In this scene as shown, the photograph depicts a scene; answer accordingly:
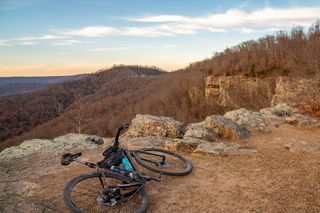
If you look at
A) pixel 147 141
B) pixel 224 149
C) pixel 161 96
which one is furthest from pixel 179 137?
pixel 161 96

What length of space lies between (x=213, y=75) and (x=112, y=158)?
38341 millimetres

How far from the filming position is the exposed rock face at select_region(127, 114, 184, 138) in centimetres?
829

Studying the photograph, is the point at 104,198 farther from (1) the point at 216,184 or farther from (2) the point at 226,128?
(2) the point at 226,128

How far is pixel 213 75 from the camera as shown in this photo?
137ft

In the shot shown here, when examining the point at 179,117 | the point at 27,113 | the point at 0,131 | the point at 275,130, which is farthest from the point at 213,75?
the point at 27,113

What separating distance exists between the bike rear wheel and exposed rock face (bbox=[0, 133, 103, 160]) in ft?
9.28

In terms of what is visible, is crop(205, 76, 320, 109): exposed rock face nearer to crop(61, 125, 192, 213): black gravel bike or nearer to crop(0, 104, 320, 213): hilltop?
crop(0, 104, 320, 213): hilltop

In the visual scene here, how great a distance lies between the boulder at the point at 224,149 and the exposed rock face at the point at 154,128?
1.47 metres

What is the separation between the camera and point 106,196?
416 centimetres

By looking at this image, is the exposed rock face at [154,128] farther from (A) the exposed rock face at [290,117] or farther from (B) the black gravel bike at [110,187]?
(A) the exposed rock face at [290,117]

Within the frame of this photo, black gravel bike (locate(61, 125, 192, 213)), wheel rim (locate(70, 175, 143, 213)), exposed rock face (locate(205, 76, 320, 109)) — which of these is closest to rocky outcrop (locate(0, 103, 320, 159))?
black gravel bike (locate(61, 125, 192, 213))

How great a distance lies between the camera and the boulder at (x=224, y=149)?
657cm

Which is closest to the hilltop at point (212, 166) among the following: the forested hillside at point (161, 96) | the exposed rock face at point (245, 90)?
the forested hillside at point (161, 96)

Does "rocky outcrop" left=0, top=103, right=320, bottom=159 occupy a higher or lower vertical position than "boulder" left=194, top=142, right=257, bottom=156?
higher
